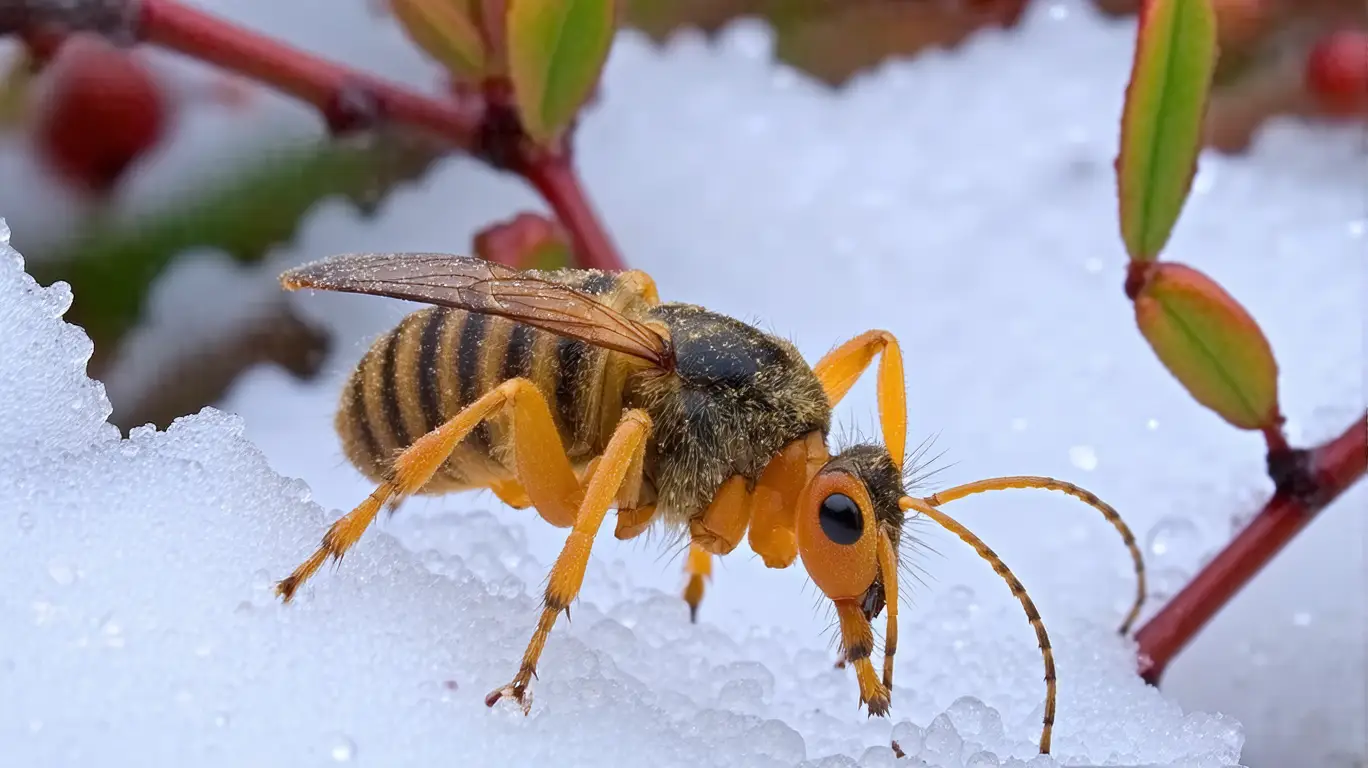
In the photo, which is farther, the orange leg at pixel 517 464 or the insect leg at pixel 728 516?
the insect leg at pixel 728 516

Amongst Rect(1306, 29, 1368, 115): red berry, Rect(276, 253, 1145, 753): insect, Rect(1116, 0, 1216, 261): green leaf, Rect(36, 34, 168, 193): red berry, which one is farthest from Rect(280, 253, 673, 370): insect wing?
Rect(1306, 29, 1368, 115): red berry

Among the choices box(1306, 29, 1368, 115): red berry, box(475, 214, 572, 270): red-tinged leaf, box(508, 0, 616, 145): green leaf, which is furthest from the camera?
box(1306, 29, 1368, 115): red berry

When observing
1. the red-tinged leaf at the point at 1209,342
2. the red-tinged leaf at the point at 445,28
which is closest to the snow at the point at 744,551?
the red-tinged leaf at the point at 1209,342

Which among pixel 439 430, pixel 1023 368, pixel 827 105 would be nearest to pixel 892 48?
pixel 827 105

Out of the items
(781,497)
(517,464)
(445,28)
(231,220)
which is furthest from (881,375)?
(231,220)

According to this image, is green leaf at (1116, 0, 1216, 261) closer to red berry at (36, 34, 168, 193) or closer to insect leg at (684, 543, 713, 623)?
insect leg at (684, 543, 713, 623)

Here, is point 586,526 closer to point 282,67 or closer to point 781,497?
point 781,497

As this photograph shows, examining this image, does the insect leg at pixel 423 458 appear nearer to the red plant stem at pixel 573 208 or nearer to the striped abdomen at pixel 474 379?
the striped abdomen at pixel 474 379
